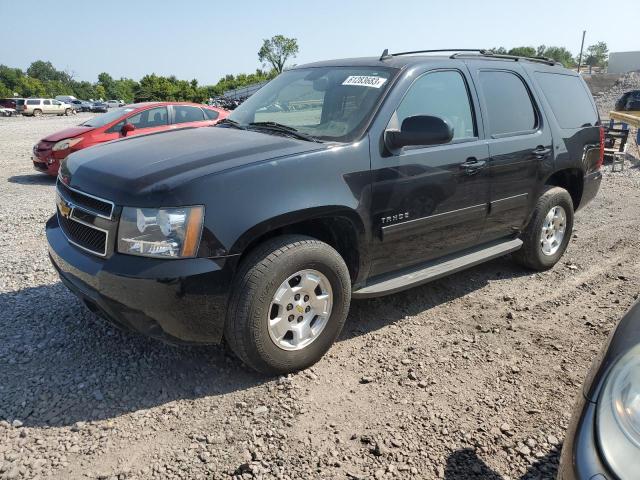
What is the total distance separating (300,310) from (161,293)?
87 cm

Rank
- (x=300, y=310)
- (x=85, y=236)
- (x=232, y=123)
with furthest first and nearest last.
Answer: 1. (x=232, y=123)
2. (x=300, y=310)
3. (x=85, y=236)

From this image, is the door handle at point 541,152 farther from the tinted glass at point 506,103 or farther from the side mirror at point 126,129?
the side mirror at point 126,129

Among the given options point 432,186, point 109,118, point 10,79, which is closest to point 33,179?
point 109,118

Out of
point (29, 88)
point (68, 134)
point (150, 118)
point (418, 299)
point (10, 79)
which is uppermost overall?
point (10, 79)

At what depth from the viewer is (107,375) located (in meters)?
3.09

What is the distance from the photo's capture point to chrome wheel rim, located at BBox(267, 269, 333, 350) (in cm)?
300

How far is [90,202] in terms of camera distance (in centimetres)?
292

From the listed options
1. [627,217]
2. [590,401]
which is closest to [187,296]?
[590,401]

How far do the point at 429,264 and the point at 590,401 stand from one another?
2309 millimetres

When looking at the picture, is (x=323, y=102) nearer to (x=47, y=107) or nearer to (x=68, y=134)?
(x=68, y=134)

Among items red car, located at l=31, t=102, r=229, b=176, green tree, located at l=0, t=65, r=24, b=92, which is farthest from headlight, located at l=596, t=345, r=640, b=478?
green tree, located at l=0, t=65, r=24, b=92

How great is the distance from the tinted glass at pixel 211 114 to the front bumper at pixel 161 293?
29.1ft

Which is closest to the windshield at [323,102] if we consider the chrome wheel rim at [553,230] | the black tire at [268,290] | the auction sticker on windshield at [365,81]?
the auction sticker on windshield at [365,81]

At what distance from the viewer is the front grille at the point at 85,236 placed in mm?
2797
